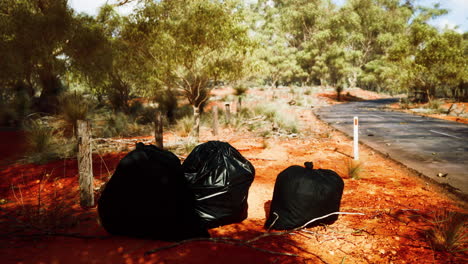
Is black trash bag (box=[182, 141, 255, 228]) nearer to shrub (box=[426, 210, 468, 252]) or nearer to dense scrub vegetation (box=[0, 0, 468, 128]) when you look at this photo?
shrub (box=[426, 210, 468, 252])

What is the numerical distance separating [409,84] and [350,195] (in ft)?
81.8

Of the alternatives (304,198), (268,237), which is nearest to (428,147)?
(304,198)

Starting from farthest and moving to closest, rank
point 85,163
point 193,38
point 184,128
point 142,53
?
point 184,128, point 142,53, point 193,38, point 85,163

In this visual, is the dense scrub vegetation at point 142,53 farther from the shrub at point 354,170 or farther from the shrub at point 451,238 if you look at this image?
the shrub at point 451,238

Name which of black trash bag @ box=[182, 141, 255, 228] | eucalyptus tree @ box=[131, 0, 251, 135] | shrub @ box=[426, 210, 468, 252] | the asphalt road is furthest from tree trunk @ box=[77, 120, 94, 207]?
eucalyptus tree @ box=[131, 0, 251, 135]

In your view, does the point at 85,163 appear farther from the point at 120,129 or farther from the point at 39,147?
the point at 120,129

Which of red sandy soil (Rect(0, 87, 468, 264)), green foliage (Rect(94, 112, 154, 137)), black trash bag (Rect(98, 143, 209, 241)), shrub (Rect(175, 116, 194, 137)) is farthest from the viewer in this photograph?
green foliage (Rect(94, 112, 154, 137))

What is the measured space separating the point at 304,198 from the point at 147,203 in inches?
71.9

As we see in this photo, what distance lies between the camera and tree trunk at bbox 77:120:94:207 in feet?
13.9

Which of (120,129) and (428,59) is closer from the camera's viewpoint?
(120,129)

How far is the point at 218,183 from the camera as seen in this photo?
343 centimetres

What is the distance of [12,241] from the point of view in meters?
3.03

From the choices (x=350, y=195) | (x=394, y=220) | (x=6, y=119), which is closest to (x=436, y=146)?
(x=350, y=195)

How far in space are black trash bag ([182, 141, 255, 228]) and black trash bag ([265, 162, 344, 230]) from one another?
0.49 m
